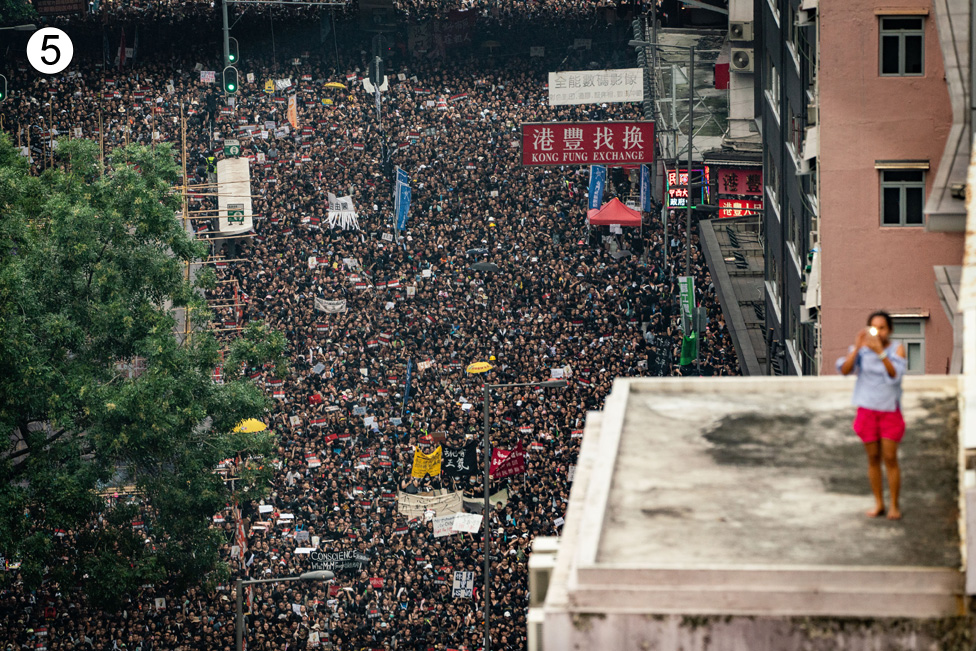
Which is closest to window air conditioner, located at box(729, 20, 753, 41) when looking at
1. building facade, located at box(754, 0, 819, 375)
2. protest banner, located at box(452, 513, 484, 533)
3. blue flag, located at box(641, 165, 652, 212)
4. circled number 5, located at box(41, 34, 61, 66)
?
building facade, located at box(754, 0, 819, 375)

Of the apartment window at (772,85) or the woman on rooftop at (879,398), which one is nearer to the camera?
A: the woman on rooftop at (879,398)

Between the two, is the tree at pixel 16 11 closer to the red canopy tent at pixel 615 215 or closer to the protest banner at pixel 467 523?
the red canopy tent at pixel 615 215

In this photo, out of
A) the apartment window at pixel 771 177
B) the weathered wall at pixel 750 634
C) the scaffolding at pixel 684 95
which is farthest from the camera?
the scaffolding at pixel 684 95

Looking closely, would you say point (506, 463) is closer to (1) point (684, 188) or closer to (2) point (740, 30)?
(2) point (740, 30)

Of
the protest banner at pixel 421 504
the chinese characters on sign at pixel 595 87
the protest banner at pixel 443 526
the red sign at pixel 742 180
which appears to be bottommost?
the protest banner at pixel 443 526

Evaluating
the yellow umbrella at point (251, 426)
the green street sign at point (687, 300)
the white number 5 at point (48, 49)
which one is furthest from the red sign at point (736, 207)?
the white number 5 at point (48, 49)

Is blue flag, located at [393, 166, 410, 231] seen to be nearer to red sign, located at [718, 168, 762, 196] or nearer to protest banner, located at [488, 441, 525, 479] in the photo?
red sign, located at [718, 168, 762, 196]

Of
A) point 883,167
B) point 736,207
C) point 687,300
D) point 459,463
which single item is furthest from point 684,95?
point 883,167
